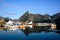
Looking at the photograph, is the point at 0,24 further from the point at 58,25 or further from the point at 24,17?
the point at 24,17

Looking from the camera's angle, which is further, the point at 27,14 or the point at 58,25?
the point at 27,14

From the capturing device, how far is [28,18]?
86.1ft

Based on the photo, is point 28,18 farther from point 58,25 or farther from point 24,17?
point 58,25

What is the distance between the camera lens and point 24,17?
88.3ft

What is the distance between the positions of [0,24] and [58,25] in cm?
640

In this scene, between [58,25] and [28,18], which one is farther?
[28,18]

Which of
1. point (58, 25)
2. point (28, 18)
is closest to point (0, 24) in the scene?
point (58, 25)

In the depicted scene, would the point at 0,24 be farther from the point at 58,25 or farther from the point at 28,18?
the point at 28,18

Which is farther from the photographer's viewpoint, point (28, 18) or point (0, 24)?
point (28, 18)

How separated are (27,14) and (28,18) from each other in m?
0.80

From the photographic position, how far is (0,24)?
16.3m

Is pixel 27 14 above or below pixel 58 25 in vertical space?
above

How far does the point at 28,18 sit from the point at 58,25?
10474 millimetres

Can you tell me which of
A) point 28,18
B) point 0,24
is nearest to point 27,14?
point 28,18
